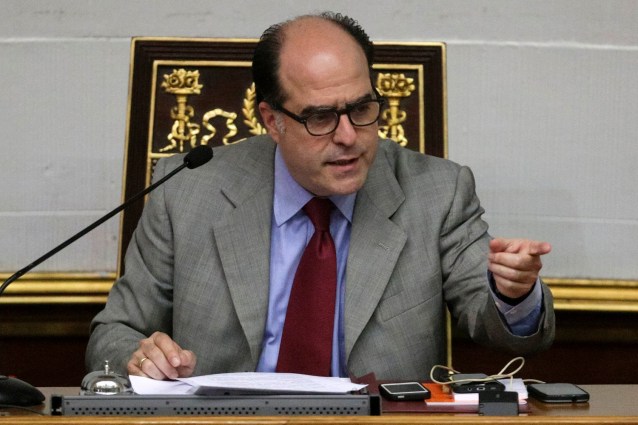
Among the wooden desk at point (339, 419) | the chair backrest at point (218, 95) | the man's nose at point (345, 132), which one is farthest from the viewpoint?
the chair backrest at point (218, 95)

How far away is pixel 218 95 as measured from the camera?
2.67 m

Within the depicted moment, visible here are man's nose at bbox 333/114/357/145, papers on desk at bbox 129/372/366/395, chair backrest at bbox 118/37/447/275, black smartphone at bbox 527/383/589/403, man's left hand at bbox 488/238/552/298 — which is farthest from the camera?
chair backrest at bbox 118/37/447/275

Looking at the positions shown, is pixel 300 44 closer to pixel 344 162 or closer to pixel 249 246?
pixel 344 162

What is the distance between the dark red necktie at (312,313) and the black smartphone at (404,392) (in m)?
0.56

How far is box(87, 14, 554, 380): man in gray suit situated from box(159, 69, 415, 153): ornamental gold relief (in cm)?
28

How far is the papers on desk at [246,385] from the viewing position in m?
1.44

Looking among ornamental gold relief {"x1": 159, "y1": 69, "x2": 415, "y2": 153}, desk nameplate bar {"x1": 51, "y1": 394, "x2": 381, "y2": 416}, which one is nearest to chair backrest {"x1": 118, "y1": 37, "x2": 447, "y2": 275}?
ornamental gold relief {"x1": 159, "y1": 69, "x2": 415, "y2": 153}

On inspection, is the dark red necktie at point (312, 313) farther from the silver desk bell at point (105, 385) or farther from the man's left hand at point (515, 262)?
the silver desk bell at point (105, 385)

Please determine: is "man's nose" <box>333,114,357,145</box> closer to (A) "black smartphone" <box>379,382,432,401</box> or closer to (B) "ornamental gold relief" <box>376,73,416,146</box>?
(B) "ornamental gold relief" <box>376,73,416,146</box>

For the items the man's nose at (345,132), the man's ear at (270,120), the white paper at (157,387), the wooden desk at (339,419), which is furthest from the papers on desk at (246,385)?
the man's ear at (270,120)

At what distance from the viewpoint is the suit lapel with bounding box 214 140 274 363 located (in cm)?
217

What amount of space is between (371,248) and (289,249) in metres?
0.18

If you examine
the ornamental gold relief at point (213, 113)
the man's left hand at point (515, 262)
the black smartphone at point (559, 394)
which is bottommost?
the black smartphone at point (559, 394)

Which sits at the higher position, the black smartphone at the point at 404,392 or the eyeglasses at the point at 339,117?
the eyeglasses at the point at 339,117
